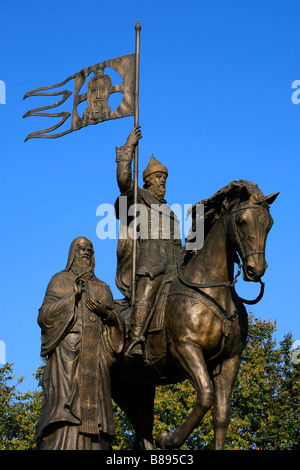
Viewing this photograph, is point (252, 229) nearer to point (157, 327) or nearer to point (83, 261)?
point (157, 327)

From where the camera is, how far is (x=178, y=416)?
99.0 feet

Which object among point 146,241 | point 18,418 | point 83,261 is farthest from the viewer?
point 18,418

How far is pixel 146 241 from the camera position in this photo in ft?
40.0

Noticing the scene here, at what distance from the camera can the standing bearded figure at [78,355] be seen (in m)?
10.8

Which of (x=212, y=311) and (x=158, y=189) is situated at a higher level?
(x=158, y=189)

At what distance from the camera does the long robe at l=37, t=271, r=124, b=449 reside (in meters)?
10.8

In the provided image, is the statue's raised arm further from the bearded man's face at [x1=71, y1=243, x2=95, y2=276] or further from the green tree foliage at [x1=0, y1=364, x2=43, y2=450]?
the green tree foliage at [x1=0, y1=364, x2=43, y2=450]

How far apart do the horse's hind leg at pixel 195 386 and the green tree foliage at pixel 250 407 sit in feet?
65.6

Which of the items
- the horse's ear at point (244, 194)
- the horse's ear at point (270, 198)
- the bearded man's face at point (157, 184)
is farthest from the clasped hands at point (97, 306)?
the horse's ear at point (270, 198)

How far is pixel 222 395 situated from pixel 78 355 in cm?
220

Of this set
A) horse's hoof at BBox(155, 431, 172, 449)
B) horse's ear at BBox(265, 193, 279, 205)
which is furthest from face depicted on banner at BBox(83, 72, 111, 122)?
horse's hoof at BBox(155, 431, 172, 449)

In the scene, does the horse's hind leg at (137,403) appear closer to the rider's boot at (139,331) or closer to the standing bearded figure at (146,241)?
the rider's boot at (139,331)

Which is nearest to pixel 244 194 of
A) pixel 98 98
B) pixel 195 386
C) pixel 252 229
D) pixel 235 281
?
pixel 252 229
